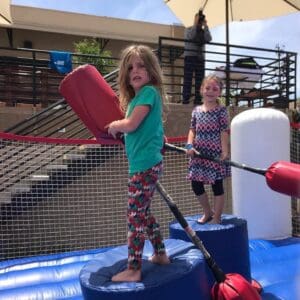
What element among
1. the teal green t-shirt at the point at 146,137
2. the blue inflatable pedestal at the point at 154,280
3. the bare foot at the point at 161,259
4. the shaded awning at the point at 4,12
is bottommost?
the blue inflatable pedestal at the point at 154,280

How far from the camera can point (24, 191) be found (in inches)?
198

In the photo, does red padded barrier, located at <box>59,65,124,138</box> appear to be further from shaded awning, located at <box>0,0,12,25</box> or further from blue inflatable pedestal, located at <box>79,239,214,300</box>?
shaded awning, located at <box>0,0,12,25</box>

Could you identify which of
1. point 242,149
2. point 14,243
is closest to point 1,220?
point 14,243

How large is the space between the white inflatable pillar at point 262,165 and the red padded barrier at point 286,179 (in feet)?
6.92

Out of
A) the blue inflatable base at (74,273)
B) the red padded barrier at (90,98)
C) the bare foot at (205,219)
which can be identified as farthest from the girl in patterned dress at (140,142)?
the bare foot at (205,219)

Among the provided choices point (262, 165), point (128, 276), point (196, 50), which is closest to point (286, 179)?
point (128, 276)

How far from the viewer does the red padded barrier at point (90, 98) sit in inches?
103

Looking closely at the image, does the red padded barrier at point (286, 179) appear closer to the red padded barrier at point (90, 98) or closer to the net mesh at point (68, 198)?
the red padded barrier at point (90, 98)

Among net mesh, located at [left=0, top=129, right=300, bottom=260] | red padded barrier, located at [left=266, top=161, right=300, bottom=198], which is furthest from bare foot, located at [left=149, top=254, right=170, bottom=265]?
net mesh, located at [left=0, top=129, right=300, bottom=260]

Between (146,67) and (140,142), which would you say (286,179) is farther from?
(146,67)

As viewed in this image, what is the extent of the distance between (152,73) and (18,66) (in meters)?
5.53

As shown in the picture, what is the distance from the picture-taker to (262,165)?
4.37 m

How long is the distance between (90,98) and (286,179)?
3.78ft

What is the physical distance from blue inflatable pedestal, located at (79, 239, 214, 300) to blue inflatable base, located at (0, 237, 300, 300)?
437mm
